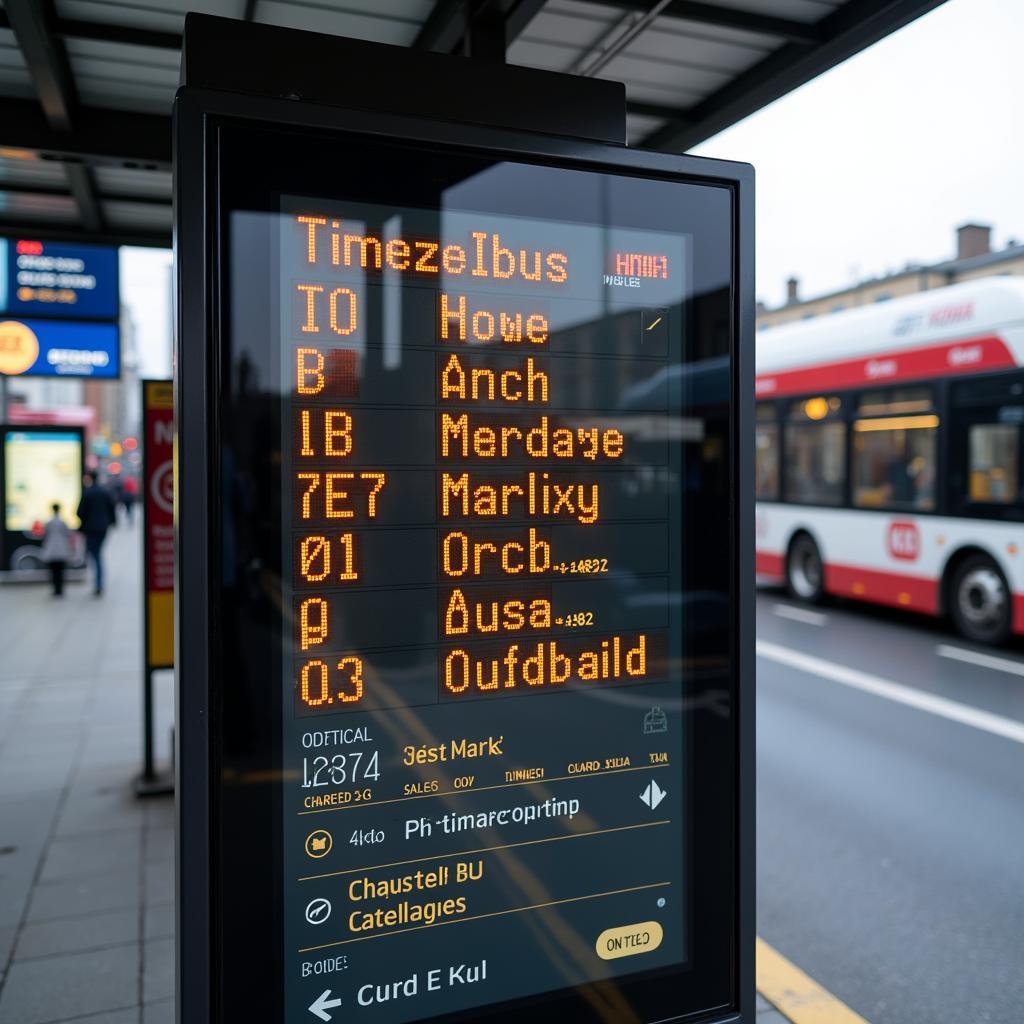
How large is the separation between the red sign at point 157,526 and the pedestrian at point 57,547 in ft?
34.6

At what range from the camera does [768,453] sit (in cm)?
1463

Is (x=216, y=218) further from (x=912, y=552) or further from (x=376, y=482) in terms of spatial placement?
(x=912, y=552)

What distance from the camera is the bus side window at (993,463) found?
33.0 ft

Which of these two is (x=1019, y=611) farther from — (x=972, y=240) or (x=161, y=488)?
(x=972, y=240)

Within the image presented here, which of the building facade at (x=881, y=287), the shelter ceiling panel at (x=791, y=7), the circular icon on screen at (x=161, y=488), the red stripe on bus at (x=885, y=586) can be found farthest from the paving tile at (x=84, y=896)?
the building facade at (x=881, y=287)

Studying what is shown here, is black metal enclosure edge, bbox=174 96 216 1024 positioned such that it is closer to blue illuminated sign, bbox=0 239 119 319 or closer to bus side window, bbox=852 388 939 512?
blue illuminated sign, bbox=0 239 119 319

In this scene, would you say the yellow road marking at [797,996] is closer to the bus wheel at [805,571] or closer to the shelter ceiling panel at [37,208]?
the shelter ceiling panel at [37,208]

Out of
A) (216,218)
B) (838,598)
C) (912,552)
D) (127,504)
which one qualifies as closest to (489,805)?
(216,218)

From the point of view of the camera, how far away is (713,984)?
2.68m

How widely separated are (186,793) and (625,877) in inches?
45.2

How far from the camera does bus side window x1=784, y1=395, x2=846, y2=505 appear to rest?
12.9 m

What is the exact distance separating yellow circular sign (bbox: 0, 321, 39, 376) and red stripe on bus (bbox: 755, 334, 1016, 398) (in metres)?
8.09

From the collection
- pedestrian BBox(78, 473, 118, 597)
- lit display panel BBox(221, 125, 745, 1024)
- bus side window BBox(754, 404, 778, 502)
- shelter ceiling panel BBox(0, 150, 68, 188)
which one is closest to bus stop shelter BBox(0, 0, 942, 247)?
shelter ceiling panel BBox(0, 150, 68, 188)

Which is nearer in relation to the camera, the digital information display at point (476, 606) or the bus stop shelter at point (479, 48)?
the digital information display at point (476, 606)
